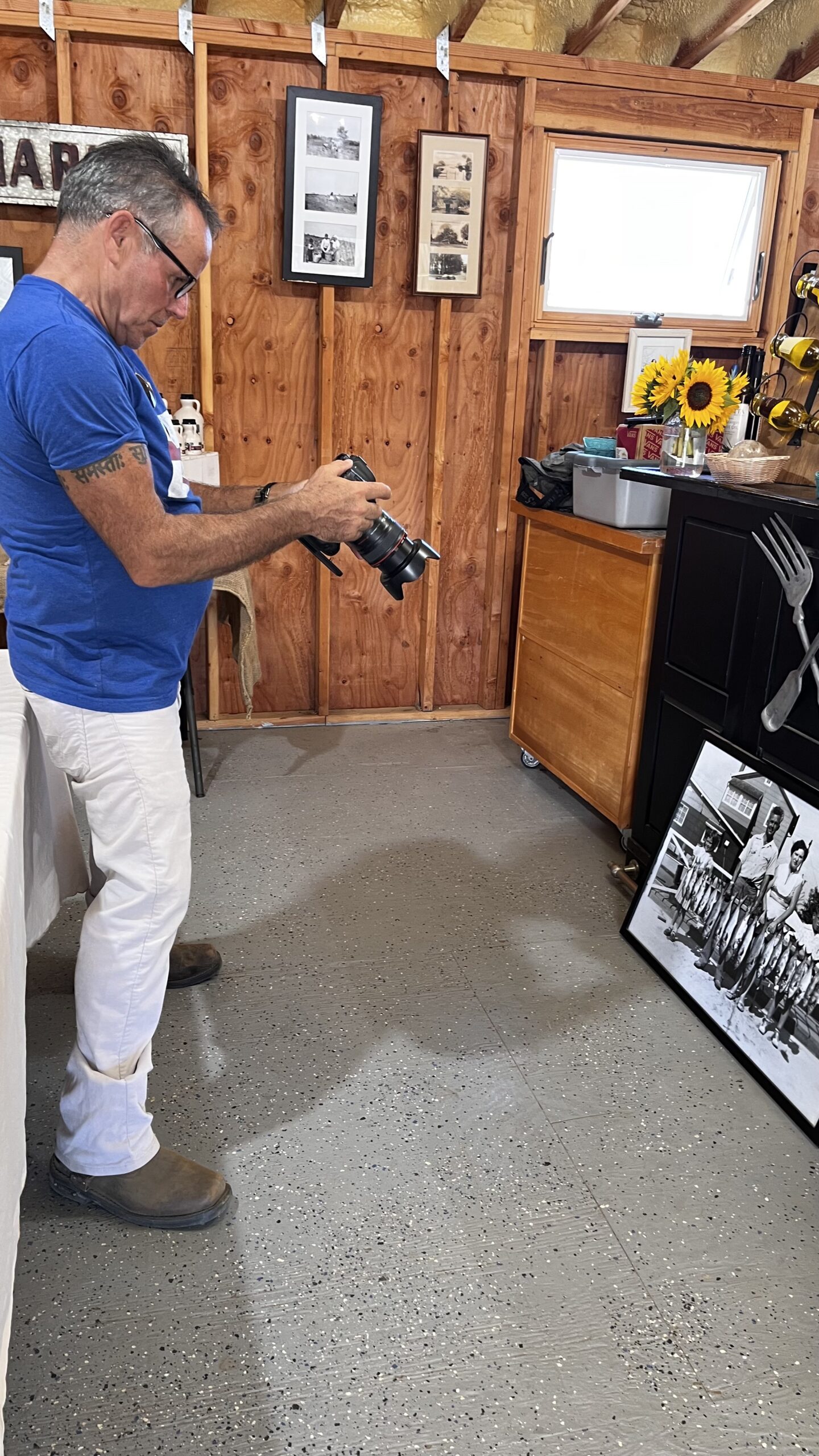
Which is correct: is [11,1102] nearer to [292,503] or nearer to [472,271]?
[292,503]

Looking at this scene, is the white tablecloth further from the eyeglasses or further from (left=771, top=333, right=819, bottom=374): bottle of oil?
(left=771, top=333, right=819, bottom=374): bottle of oil

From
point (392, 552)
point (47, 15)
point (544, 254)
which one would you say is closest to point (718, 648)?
point (392, 552)

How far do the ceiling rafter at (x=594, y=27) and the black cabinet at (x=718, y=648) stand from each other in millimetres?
1862

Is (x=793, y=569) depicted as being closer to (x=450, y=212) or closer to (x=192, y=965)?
(x=192, y=965)

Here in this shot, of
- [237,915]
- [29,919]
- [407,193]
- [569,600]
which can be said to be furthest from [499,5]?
[29,919]

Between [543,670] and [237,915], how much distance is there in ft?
4.32

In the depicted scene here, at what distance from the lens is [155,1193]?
5.31ft

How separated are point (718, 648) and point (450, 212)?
2.08 meters

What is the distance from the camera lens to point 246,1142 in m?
1.81

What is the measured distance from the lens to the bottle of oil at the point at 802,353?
229 cm

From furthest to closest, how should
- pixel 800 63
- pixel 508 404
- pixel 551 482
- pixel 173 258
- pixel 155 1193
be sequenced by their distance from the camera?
pixel 508 404, pixel 800 63, pixel 551 482, pixel 155 1193, pixel 173 258

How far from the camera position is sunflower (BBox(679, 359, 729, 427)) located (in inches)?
96.5

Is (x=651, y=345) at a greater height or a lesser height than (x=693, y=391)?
greater

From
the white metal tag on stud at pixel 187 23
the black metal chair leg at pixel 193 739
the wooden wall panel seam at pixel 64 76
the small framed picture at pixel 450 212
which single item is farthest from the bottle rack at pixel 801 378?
the wooden wall panel seam at pixel 64 76
